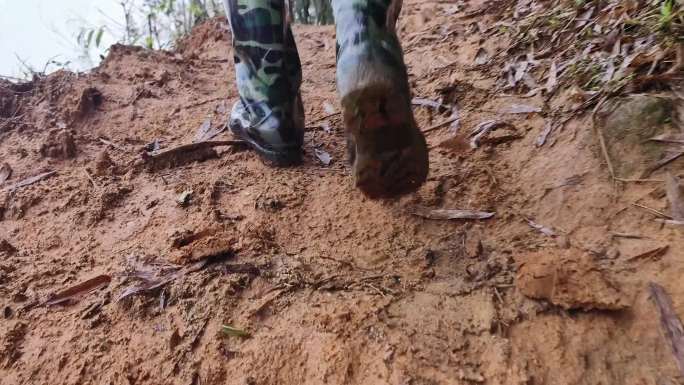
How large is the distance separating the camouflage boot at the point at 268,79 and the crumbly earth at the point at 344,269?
0.25 feet

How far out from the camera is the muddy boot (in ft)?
3.04

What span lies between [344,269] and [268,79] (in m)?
0.68

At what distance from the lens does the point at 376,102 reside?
0.92 meters

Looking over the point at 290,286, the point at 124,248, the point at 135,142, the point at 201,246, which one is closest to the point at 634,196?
the point at 290,286

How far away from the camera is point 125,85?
2.53 m

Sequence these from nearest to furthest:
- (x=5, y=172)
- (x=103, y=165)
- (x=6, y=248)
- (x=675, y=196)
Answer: (x=675, y=196)
(x=6, y=248)
(x=103, y=165)
(x=5, y=172)

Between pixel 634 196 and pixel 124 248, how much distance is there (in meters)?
1.15

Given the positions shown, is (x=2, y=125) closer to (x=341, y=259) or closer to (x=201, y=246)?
(x=201, y=246)

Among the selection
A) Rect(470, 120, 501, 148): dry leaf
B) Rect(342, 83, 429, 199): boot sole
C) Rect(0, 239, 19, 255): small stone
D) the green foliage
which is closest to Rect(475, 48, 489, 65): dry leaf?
Rect(470, 120, 501, 148): dry leaf

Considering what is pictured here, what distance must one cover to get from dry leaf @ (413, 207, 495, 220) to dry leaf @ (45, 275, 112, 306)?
28.1 inches

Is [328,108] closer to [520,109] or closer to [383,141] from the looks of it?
[520,109]

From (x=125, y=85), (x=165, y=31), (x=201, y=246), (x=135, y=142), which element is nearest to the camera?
(x=201, y=246)

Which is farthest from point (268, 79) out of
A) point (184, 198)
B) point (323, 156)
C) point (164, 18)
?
point (164, 18)

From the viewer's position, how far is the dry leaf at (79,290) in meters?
1.13
